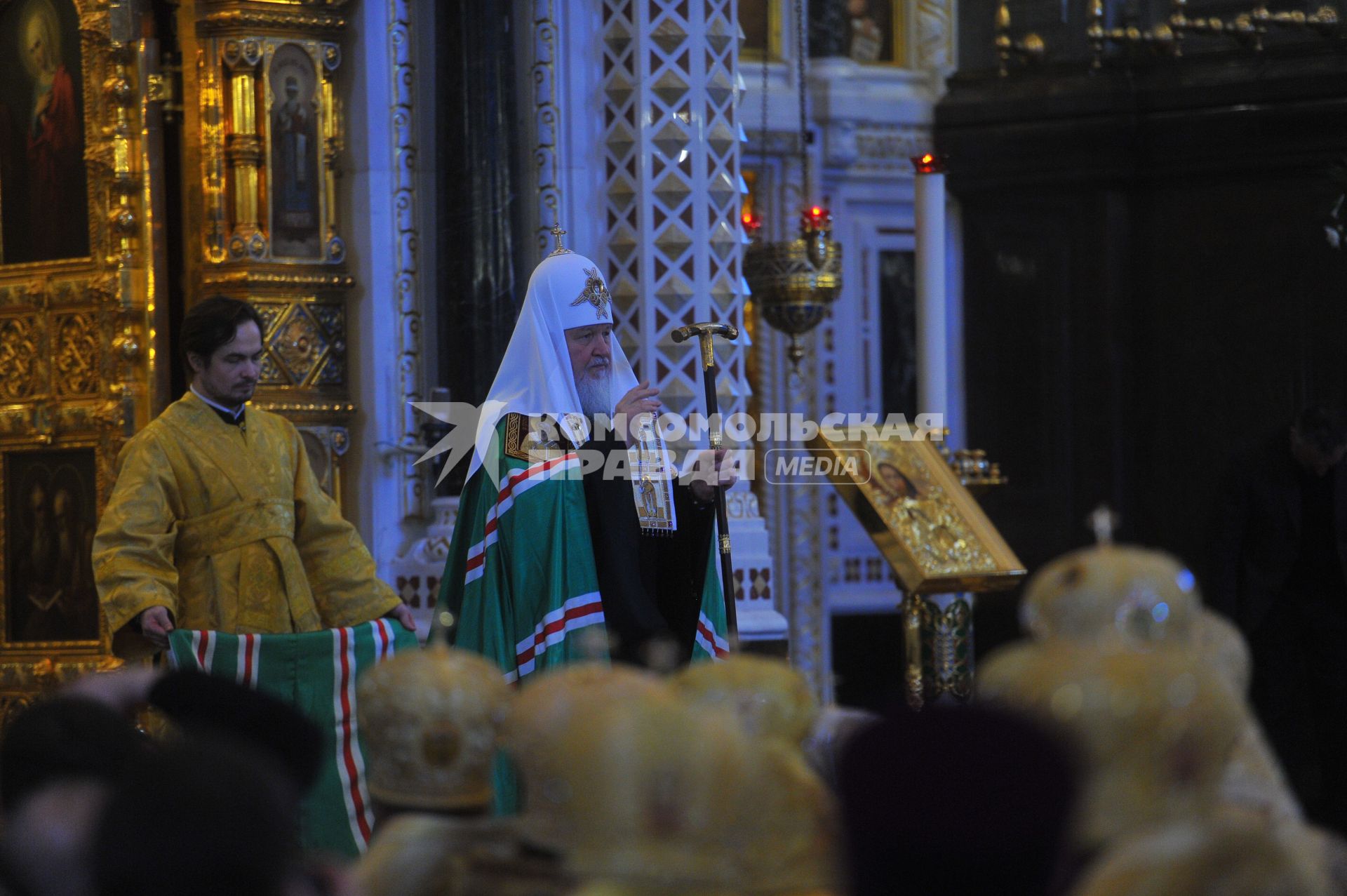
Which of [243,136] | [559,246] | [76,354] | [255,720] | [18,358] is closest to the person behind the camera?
[255,720]

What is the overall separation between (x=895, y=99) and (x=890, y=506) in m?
4.36

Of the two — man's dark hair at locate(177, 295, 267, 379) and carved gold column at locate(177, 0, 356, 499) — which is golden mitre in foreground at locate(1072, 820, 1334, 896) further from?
carved gold column at locate(177, 0, 356, 499)

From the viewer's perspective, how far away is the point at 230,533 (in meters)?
4.48

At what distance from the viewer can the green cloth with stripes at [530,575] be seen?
4.52m

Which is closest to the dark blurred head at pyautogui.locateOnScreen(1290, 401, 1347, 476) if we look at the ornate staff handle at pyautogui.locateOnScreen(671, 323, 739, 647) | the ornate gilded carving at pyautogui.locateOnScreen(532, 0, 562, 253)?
the ornate staff handle at pyautogui.locateOnScreen(671, 323, 739, 647)

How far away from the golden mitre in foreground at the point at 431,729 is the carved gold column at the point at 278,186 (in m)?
4.29

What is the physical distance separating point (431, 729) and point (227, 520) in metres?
2.81

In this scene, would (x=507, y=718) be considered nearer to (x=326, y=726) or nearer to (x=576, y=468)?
(x=326, y=726)

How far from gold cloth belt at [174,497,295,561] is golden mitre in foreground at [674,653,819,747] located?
2.81 metres

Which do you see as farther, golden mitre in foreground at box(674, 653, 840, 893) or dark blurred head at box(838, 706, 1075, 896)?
golden mitre in foreground at box(674, 653, 840, 893)

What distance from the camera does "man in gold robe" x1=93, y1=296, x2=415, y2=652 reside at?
14.1 feet

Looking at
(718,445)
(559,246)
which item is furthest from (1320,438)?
(559,246)

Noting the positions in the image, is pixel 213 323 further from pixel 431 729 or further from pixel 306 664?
pixel 431 729

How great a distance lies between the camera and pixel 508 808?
4.09 metres
